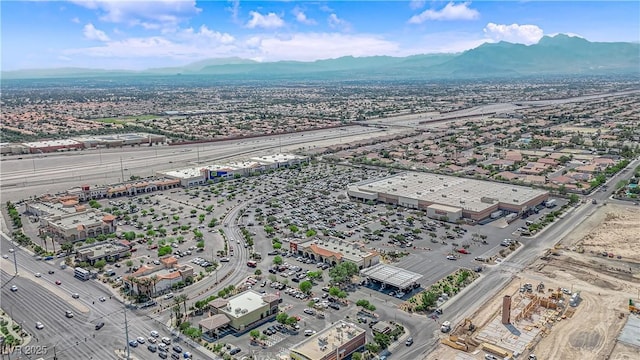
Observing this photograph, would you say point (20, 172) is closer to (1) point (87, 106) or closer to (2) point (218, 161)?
(2) point (218, 161)

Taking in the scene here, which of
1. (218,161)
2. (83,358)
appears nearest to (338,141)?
(218,161)

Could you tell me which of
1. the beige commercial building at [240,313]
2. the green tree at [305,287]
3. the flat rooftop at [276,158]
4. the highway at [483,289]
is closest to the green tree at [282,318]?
the beige commercial building at [240,313]

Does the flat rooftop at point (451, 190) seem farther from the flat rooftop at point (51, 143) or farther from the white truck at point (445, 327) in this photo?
the flat rooftop at point (51, 143)

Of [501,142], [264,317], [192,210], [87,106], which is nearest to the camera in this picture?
[264,317]

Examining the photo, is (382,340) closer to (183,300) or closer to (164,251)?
(183,300)

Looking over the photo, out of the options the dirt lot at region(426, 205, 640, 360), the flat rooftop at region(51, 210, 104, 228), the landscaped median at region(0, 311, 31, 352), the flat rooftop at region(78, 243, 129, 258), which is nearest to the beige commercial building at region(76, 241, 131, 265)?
the flat rooftop at region(78, 243, 129, 258)

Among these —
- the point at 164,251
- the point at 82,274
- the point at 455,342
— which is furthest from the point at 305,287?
the point at 82,274
